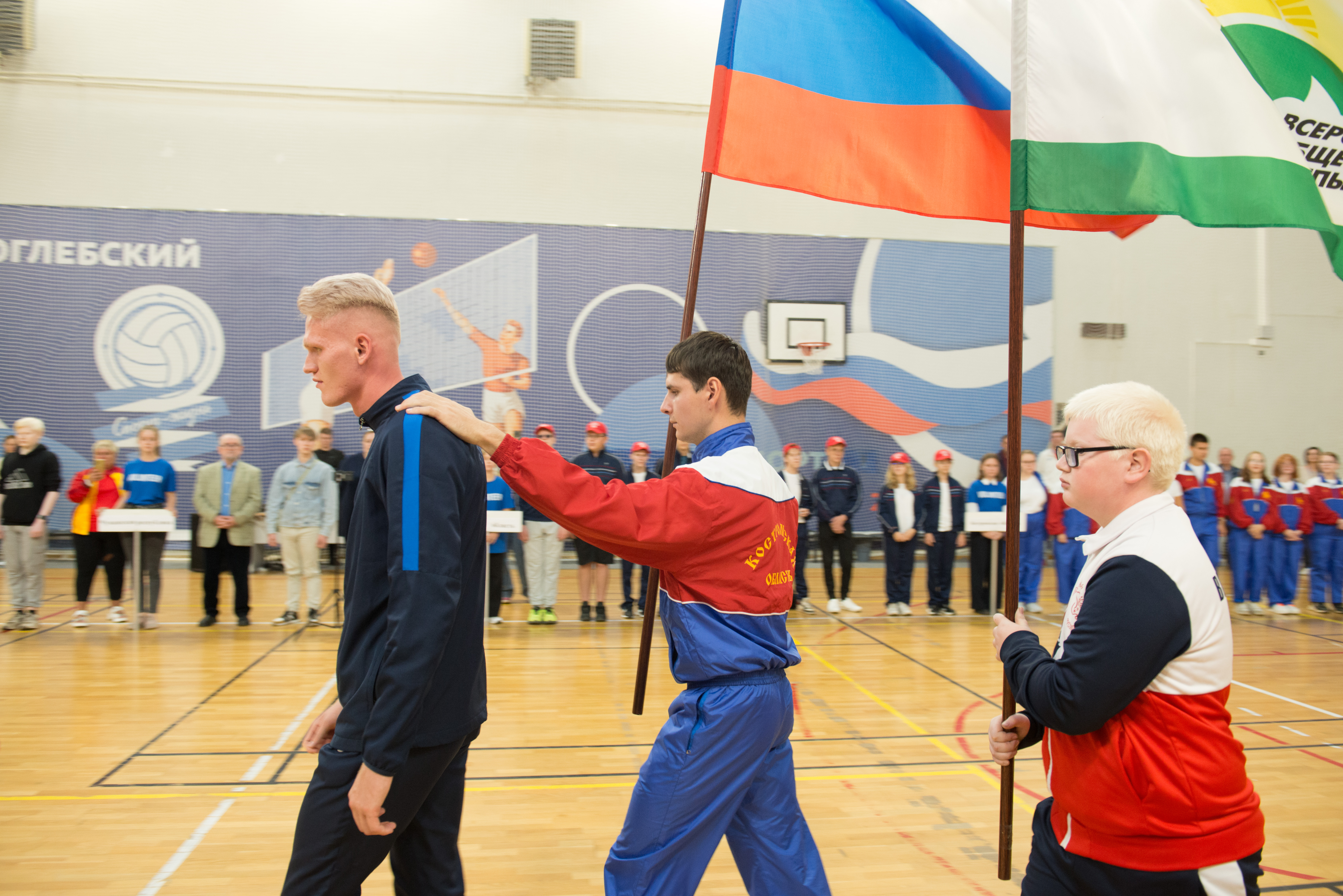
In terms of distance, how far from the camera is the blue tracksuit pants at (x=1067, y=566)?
885 cm

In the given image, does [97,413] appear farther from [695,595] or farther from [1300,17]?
[1300,17]

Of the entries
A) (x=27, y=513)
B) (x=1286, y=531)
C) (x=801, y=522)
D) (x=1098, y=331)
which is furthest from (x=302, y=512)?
(x=1098, y=331)

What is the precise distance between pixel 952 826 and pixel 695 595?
2.48 metres

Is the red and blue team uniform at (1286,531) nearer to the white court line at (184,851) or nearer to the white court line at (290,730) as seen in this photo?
the white court line at (290,730)

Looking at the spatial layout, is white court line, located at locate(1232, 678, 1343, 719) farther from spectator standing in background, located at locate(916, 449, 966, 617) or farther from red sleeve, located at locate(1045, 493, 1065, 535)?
spectator standing in background, located at locate(916, 449, 966, 617)

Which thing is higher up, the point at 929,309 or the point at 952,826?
the point at 929,309

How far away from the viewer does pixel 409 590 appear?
1.62 metres

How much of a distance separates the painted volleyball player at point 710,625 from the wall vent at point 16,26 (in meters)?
13.9

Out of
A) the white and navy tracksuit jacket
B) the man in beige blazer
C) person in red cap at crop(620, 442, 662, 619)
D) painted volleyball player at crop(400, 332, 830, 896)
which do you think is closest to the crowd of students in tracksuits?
person in red cap at crop(620, 442, 662, 619)

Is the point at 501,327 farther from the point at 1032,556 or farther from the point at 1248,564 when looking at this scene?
the point at 1248,564

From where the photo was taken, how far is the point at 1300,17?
2707 millimetres

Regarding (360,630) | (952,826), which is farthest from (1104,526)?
(952,826)

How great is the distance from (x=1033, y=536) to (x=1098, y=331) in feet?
19.0

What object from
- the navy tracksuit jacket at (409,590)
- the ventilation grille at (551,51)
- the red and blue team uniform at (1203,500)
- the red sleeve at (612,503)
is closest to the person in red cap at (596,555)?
the red and blue team uniform at (1203,500)
